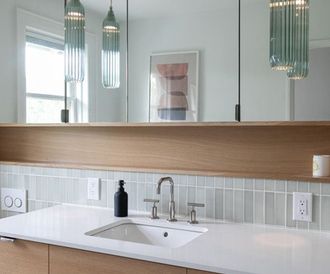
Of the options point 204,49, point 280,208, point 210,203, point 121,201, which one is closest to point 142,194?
point 121,201

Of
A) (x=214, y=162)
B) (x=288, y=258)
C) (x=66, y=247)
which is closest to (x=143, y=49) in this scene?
(x=214, y=162)

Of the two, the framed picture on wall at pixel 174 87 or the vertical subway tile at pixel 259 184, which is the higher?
the framed picture on wall at pixel 174 87

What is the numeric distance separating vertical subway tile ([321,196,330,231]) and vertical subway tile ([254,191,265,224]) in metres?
0.26

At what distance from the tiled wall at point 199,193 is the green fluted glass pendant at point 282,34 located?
0.55m

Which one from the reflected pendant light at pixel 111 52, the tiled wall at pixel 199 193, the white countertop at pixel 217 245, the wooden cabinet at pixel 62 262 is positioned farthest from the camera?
the reflected pendant light at pixel 111 52

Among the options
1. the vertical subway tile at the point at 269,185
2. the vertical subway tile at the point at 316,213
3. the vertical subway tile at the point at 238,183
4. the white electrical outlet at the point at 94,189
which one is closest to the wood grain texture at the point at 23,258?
the white electrical outlet at the point at 94,189

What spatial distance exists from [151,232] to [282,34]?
1.10 metres

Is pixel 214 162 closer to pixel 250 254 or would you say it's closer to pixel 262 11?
pixel 250 254

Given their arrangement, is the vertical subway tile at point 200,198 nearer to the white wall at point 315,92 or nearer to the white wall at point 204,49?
the white wall at point 204,49

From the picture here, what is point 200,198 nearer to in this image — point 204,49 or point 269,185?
point 269,185

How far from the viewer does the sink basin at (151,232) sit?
176cm

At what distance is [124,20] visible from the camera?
2.12 metres

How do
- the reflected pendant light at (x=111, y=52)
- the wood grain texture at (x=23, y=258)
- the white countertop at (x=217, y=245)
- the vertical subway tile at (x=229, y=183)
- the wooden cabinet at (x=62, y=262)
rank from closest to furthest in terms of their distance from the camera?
the white countertop at (x=217, y=245)
the wooden cabinet at (x=62, y=262)
the wood grain texture at (x=23, y=258)
the vertical subway tile at (x=229, y=183)
the reflected pendant light at (x=111, y=52)

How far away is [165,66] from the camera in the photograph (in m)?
2.01
